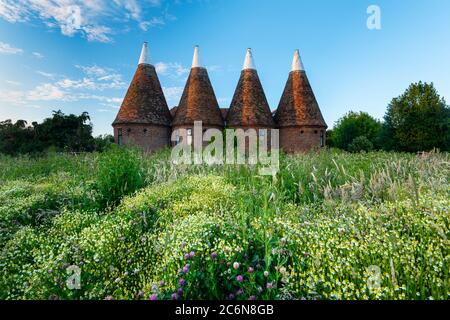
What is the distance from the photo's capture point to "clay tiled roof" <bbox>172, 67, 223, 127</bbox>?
20719mm

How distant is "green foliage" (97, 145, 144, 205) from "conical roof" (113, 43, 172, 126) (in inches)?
600

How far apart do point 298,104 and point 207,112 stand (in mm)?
7393

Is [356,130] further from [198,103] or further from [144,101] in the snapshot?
[144,101]

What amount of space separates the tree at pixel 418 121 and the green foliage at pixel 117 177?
104 feet

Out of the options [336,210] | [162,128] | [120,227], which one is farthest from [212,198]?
[162,128]

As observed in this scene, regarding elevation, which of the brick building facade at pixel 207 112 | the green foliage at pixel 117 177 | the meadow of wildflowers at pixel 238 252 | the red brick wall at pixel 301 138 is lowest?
the meadow of wildflowers at pixel 238 252

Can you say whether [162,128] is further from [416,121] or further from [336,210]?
[416,121]

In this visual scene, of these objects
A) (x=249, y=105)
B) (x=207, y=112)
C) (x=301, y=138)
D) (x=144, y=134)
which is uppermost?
(x=249, y=105)

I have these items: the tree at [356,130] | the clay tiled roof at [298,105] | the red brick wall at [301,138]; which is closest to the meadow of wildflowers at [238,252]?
the red brick wall at [301,138]

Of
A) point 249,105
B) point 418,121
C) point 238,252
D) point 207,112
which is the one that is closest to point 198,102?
point 207,112

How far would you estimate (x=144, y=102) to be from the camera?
69.9ft

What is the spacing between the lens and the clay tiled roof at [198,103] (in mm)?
20719

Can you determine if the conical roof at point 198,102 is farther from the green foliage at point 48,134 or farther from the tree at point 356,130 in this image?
the tree at point 356,130
